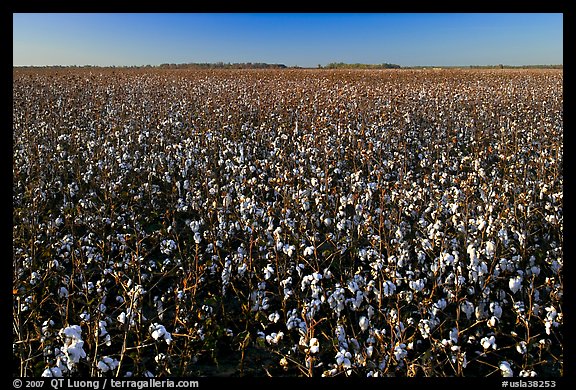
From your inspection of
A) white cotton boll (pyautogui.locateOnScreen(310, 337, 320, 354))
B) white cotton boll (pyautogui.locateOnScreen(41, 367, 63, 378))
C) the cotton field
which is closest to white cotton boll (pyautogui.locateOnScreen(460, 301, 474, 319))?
the cotton field

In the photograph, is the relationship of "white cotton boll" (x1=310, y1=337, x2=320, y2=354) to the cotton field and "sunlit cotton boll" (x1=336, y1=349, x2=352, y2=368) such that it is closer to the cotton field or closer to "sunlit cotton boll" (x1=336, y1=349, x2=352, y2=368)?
the cotton field

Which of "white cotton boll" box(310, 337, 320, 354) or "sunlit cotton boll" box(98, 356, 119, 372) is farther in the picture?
"white cotton boll" box(310, 337, 320, 354)

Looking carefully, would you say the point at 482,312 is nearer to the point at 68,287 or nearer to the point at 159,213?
the point at 68,287

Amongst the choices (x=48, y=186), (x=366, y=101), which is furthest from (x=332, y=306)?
(x=366, y=101)

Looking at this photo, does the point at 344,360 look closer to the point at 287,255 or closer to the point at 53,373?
the point at 53,373

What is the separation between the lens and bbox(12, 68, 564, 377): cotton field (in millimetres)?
3670

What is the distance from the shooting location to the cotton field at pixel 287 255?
367cm

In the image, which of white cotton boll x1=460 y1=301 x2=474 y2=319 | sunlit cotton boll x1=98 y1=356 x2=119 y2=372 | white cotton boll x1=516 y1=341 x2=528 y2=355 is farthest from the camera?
white cotton boll x1=460 y1=301 x2=474 y2=319

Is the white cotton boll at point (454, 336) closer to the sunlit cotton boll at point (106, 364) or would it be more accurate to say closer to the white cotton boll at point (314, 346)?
the white cotton boll at point (314, 346)

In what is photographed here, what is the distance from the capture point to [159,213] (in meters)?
6.79

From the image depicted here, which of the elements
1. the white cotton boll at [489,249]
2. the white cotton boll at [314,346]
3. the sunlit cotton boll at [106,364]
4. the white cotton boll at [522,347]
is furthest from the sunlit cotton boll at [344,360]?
the white cotton boll at [489,249]

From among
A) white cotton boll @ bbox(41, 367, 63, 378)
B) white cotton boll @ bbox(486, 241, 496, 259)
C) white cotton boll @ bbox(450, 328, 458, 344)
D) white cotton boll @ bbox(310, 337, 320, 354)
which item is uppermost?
white cotton boll @ bbox(486, 241, 496, 259)

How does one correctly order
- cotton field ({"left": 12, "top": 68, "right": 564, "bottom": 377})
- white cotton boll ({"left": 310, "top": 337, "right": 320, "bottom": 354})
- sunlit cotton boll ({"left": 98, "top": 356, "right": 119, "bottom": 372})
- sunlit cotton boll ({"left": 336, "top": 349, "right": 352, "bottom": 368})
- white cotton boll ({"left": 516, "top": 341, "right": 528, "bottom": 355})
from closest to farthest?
sunlit cotton boll ({"left": 98, "top": 356, "right": 119, "bottom": 372}), sunlit cotton boll ({"left": 336, "top": 349, "right": 352, "bottom": 368}), white cotton boll ({"left": 310, "top": 337, "right": 320, "bottom": 354}), white cotton boll ({"left": 516, "top": 341, "right": 528, "bottom": 355}), cotton field ({"left": 12, "top": 68, "right": 564, "bottom": 377})
